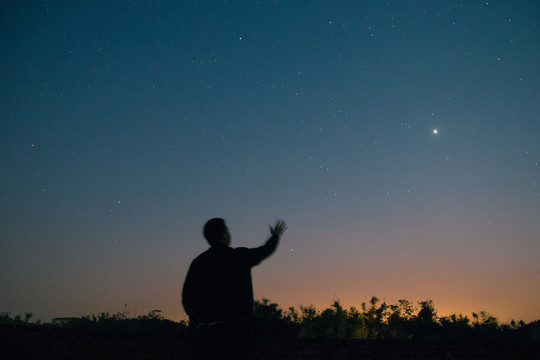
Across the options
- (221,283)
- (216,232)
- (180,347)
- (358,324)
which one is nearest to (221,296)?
(221,283)

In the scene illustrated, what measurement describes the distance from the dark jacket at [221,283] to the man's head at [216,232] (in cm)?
5

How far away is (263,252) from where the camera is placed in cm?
230

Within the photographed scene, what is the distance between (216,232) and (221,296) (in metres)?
0.46

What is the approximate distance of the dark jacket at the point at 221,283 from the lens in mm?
2121

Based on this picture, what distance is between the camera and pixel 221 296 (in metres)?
2.13

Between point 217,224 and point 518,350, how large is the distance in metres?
7.66

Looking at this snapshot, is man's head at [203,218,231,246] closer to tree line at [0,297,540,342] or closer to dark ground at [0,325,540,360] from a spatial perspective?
dark ground at [0,325,540,360]

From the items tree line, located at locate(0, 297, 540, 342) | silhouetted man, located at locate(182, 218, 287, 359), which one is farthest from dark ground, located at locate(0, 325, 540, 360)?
tree line, located at locate(0, 297, 540, 342)

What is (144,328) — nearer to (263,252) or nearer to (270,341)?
(270,341)

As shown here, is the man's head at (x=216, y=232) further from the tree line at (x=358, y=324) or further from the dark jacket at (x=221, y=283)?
the tree line at (x=358, y=324)

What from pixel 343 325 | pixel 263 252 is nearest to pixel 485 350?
pixel 263 252

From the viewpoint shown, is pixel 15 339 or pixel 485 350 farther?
pixel 485 350

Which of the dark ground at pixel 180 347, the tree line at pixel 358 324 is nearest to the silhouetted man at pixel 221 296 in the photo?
the dark ground at pixel 180 347

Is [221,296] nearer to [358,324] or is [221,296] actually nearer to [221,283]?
[221,283]
